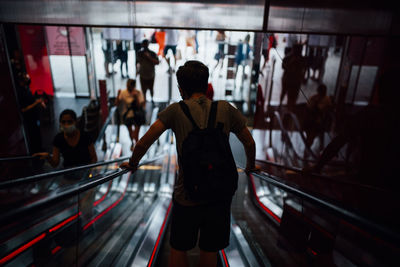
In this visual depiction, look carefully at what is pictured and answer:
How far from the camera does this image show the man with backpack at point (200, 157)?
4.90 ft

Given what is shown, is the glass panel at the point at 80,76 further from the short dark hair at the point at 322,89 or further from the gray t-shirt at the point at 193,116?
the gray t-shirt at the point at 193,116

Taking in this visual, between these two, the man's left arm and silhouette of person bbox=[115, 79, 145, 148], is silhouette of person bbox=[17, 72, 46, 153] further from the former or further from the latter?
the man's left arm

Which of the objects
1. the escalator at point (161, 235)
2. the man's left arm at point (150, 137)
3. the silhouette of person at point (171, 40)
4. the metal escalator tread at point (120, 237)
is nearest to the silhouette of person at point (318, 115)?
the escalator at point (161, 235)

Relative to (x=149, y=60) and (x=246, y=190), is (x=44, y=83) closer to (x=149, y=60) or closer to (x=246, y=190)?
(x=149, y=60)

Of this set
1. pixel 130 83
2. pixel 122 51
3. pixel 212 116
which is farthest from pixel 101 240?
pixel 122 51

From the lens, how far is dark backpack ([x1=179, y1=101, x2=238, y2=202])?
4.86ft

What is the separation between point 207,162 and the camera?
4.83ft

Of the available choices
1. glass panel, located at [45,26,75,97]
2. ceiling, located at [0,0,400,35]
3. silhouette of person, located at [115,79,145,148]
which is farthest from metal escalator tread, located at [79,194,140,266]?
glass panel, located at [45,26,75,97]

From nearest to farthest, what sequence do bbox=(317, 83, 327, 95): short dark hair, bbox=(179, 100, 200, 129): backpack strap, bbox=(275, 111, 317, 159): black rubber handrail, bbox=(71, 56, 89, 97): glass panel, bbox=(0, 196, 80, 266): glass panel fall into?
bbox=(179, 100, 200, 129): backpack strap
bbox=(0, 196, 80, 266): glass panel
bbox=(317, 83, 327, 95): short dark hair
bbox=(275, 111, 317, 159): black rubber handrail
bbox=(71, 56, 89, 97): glass panel

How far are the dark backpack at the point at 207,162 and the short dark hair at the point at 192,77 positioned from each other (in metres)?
0.12

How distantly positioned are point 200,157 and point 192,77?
47 cm

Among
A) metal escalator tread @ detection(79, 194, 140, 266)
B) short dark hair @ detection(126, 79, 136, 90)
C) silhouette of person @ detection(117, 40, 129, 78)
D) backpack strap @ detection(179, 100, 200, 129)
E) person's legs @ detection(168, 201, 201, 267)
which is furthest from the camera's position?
silhouette of person @ detection(117, 40, 129, 78)

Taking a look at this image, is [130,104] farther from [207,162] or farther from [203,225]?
[207,162]

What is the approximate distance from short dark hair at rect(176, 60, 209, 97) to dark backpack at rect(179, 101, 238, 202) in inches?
4.7
